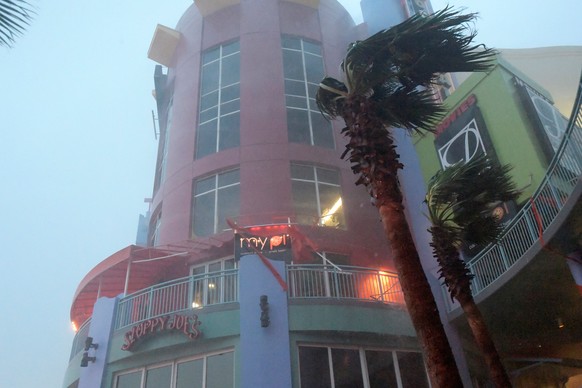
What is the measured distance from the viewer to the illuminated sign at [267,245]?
53.3 ft

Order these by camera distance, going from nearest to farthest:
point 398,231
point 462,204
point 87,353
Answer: point 398,231
point 462,204
point 87,353

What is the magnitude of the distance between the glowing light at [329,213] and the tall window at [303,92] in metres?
2.91

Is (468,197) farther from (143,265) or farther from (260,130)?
(143,265)

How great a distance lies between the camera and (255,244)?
1642 centimetres

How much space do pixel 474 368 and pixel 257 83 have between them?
14406 mm

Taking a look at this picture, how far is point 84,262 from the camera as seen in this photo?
584 feet

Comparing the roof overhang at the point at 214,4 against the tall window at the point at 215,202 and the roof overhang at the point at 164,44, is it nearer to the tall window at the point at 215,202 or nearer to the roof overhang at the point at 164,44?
the roof overhang at the point at 164,44

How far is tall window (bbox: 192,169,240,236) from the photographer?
19016mm

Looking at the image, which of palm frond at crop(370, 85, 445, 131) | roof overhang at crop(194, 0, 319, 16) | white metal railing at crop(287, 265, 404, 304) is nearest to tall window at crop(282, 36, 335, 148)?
roof overhang at crop(194, 0, 319, 16)

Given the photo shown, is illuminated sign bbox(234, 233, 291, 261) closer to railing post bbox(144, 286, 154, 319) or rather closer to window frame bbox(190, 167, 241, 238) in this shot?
window frame bbox(190, 167, 241, 238)

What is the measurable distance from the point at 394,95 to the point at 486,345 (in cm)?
524

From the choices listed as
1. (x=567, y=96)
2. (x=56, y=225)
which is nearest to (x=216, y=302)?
Answer: (x=567, y=96)

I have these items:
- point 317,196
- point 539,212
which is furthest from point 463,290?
point 317,196

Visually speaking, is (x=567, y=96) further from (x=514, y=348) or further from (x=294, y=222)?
(x=294, y=222)
